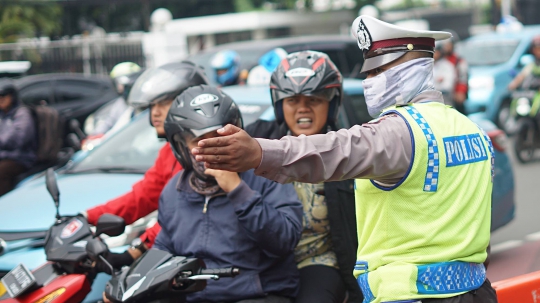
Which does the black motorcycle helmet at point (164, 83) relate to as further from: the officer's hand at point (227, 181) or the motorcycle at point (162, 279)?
the motorcycle at point (162, 279)

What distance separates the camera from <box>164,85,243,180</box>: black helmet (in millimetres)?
3213

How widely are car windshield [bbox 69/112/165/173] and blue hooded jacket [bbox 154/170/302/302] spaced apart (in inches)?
93.6

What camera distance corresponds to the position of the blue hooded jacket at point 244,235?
321 centimetres

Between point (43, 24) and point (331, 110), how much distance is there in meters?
27.4

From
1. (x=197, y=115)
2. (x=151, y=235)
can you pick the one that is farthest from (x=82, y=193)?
(x=197, y=115)

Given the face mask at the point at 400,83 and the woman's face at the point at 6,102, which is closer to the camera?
the face mask at the point at 400,83

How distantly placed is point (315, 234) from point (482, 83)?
41.5 feet

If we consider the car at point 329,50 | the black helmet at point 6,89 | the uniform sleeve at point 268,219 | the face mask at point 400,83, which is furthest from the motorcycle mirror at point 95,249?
the car at point 329,50

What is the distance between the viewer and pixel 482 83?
15.7 metres

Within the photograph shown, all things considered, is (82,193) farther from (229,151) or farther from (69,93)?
(69,93)

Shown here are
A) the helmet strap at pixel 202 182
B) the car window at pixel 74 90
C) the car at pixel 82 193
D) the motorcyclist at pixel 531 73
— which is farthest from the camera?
the car window at pixel 74 90

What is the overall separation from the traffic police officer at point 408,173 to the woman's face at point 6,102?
21.2 feet

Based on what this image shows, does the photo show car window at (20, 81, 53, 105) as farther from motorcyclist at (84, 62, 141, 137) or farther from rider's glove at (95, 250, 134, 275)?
rider's glove at (95, 250, 134, 275)

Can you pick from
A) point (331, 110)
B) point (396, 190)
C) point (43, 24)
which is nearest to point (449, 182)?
point (396, 190)
